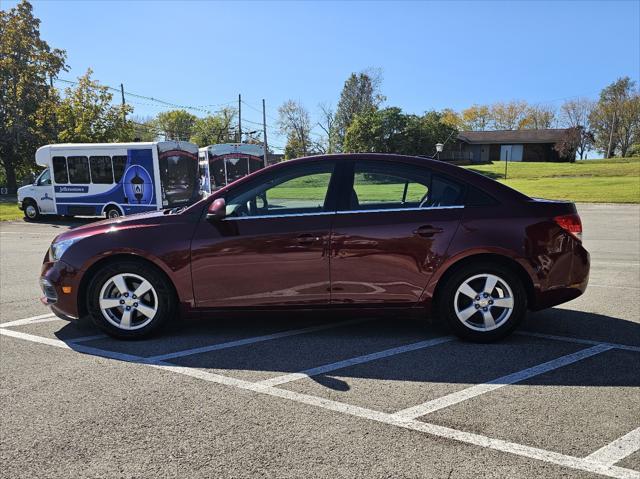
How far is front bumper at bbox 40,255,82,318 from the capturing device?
439cm

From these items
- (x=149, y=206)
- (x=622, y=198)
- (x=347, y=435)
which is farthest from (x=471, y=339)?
(x=622, y=198)

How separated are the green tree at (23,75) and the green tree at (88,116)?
7.34 m

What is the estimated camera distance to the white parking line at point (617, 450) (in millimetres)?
2572

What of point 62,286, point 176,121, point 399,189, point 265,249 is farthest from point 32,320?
point 176,121

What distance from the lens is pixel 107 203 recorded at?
1784cm

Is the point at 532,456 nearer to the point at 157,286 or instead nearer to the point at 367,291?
the point at 367,291

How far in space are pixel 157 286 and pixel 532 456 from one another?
3.15 metres

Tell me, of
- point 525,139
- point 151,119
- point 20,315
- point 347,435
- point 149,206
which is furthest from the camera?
point 151,119

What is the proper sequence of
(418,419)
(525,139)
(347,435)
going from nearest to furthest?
1. (347,435)
2. (418,419)
3. (525,139)

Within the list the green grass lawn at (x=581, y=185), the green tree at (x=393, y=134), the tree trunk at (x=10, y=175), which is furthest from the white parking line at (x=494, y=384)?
the green tree at (x=393, y=134)

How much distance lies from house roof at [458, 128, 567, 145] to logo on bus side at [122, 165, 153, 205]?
66.7 meters

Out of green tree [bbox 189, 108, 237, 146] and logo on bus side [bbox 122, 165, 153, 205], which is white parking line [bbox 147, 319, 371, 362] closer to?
logo on bus side [bbox 122, 165, 153, 205]

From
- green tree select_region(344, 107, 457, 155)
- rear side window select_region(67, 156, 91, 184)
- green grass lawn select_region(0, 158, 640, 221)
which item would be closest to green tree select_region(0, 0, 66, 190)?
green grass lawn select_region(0, 158, 640, 221)

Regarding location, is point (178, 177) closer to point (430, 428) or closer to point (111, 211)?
point (111, 211)
